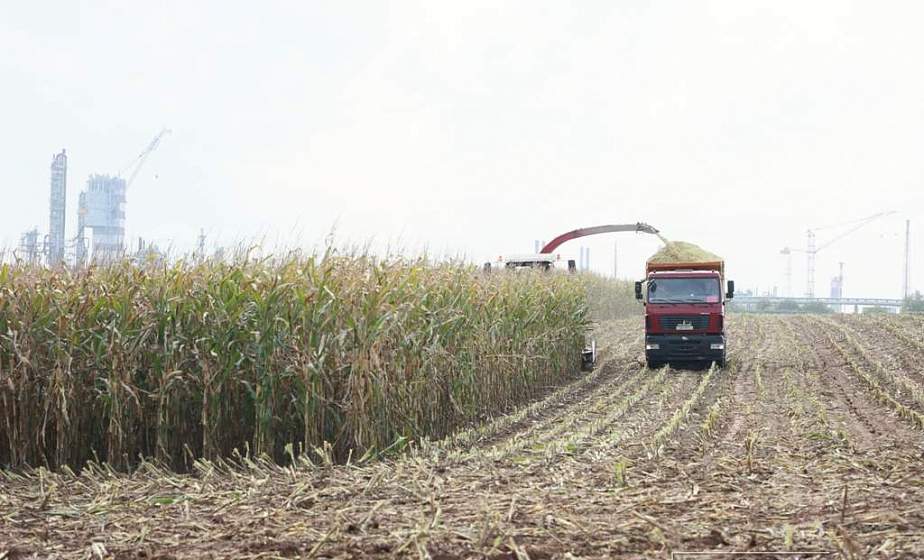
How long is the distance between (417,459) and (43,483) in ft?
12.3

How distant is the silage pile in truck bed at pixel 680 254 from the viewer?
28.3m

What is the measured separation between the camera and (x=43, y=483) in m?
10.0

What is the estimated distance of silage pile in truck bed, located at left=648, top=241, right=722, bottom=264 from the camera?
28.3 metres

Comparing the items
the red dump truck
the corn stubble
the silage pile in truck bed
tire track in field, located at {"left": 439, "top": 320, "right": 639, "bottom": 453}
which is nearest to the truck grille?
the red dump truck

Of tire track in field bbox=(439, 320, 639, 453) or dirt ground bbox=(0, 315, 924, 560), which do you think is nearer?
dirt ground bbox=(0, 315, 924, 560)

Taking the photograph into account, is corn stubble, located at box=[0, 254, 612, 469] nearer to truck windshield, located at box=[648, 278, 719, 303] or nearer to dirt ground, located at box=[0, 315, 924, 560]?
dirt ground, located at box=[0, 315, 924, 560]

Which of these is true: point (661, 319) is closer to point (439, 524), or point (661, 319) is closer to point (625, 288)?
point (439, 524)

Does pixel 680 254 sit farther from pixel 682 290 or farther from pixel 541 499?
pixel 541 499

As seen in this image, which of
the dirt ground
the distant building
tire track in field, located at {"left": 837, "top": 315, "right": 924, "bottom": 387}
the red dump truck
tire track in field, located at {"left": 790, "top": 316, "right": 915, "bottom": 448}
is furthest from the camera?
the distant building

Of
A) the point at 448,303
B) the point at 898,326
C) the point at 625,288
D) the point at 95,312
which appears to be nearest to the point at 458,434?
the point at 448,303

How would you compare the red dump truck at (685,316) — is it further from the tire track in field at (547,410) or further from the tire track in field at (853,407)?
the tire track in field at (853,407)

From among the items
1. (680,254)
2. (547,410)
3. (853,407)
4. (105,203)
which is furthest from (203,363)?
(105,203)

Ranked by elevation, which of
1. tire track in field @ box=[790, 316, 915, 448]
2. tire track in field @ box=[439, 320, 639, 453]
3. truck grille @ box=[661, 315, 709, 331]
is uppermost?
truck grille @ box=[661, 315, 709, 331]

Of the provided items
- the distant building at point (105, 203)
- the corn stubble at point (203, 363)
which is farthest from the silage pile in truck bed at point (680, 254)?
the distant building at point (105, 203)
